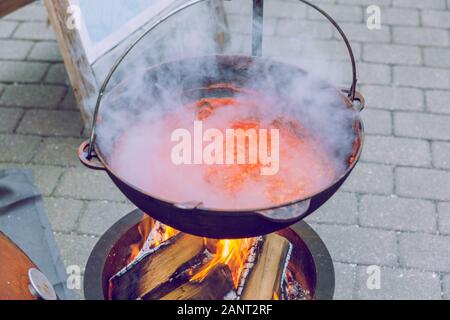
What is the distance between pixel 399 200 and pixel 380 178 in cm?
19

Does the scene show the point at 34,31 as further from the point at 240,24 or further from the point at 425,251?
the point at 425,251

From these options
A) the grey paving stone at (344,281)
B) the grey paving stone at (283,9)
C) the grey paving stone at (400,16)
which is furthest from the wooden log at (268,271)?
the grey paving stone at (400,16)

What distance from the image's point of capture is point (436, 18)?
4.66 meters

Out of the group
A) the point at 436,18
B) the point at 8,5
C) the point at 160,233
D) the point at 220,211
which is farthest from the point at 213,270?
the point at 436,18

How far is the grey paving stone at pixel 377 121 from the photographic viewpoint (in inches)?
149

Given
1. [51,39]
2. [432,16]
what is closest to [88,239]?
[51,39]

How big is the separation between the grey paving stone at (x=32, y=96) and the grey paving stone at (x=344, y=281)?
2.16 meters

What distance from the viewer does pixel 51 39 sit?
453 cm

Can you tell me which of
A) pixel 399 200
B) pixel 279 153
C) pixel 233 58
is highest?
pixel 233 58

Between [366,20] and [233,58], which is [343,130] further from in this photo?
[366,20]

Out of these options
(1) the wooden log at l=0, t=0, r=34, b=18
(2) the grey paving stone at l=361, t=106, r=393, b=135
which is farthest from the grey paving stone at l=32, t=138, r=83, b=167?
(2) the grey paving stone at l=361, t=106, r=393, b=135

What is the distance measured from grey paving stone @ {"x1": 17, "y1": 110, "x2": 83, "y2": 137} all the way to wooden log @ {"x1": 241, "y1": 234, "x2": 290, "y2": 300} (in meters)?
1.83

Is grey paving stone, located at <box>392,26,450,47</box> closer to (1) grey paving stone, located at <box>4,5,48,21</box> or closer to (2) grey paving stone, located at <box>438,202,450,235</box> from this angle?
(2) grey paving stone, located at <box>438,202,450,235</box>

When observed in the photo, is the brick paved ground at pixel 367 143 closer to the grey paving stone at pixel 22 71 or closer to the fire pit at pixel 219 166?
the grey paving stone at pixel 22 71
